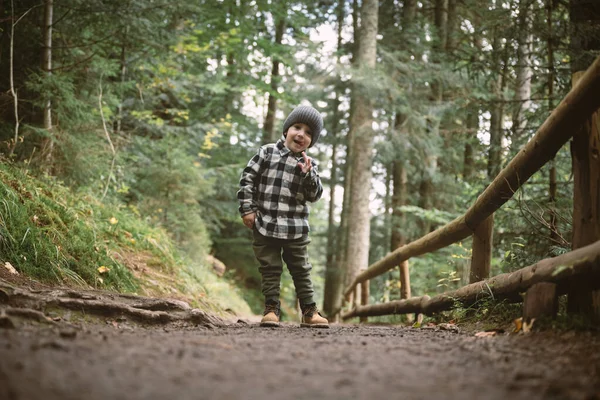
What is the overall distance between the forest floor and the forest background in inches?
75.1

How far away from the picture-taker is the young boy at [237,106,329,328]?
4691 millimetres

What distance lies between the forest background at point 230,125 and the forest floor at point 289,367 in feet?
Result: 6.26

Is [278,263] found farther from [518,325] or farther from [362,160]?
[362,160]

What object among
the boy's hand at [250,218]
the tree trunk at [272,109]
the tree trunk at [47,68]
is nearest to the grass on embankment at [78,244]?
the tree trunk at [47,68]

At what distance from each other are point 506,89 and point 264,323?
11743 millimetres

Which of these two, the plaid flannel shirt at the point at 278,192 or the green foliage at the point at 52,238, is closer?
the green foliage at the point at 52,238

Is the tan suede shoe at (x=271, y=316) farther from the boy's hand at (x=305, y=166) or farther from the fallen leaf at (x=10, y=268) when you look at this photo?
the fallen leaf at (x=10, y=268)

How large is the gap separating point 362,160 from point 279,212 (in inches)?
296

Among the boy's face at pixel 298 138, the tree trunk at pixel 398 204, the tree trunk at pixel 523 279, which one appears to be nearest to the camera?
the tree trunk at pixel 523 279

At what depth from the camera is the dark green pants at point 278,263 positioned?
4.73 meters

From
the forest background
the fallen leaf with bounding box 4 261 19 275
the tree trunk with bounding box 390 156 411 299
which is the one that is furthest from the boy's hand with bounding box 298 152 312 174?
the tree trunk with bounding box 390 156 411 299

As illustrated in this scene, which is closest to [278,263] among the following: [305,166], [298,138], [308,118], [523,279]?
[305,166]

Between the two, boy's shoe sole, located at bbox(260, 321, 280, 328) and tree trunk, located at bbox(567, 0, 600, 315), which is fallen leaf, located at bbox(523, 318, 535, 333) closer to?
tree trunk, located at bbox(567, 0, 600, 315)

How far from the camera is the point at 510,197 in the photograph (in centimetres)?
377
